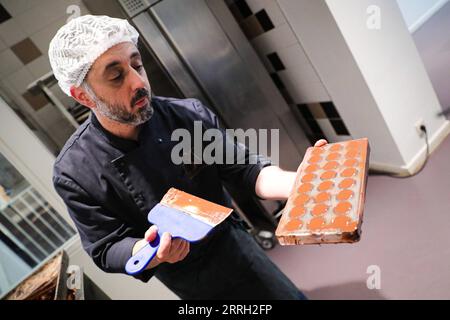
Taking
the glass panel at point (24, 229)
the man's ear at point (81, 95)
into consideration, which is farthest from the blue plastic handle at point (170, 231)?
the glass panel at point (24, 229)

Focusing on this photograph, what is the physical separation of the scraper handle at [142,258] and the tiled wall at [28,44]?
169 cm

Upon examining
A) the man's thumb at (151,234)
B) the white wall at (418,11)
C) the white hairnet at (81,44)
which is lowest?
the white wall at (418,11)

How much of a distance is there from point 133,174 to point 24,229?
4.28 ft

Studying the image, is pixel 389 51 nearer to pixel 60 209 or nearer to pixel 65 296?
pixel 60 209

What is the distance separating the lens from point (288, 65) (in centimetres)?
254

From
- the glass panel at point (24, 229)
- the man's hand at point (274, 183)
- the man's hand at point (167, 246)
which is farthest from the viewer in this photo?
the glass panel at point (24, 229)

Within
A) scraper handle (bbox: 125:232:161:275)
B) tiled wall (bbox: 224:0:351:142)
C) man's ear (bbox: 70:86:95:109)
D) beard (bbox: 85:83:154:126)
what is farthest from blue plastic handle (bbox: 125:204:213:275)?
tiled wall (bbox: 224:0:351:142)

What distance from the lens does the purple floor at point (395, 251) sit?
5.53 ft

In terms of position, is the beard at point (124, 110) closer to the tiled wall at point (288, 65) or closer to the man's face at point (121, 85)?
the man's face at point (121, 85)

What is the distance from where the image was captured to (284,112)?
262 centimetres

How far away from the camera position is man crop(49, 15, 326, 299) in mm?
943

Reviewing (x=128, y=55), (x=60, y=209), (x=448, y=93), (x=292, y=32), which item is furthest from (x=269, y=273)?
(x=448, y=93)

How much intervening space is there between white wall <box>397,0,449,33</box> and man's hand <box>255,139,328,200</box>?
425 cm

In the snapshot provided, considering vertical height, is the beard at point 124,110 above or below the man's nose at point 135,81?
below
